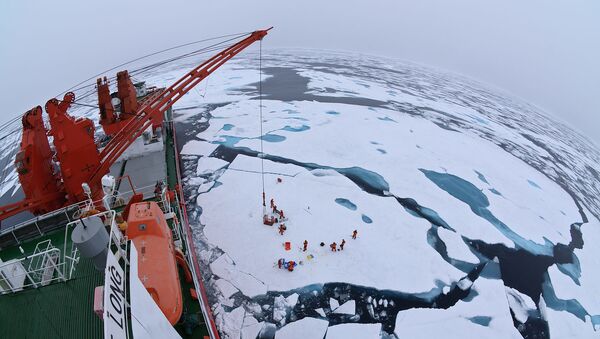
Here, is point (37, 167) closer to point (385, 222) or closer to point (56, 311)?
point (56, 311)

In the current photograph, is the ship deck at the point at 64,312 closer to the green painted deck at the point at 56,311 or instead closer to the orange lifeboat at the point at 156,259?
the green painted deck at the point at 56,311

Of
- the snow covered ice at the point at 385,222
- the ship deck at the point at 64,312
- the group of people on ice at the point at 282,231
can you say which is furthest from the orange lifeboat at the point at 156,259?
the group of people on ice at the point at 282,231

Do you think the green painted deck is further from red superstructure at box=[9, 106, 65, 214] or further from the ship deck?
red superstructure at box=[9, 106, 65, 214]

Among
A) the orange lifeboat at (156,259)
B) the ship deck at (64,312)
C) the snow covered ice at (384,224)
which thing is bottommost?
the snow covered ice at (384,224)

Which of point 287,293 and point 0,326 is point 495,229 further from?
point 0,326

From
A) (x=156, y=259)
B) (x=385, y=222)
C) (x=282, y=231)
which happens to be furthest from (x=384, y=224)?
(x=156, y=259)

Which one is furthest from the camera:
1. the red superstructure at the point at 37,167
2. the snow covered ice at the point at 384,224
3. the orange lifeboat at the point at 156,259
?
the red superstructure at the point at 37,167

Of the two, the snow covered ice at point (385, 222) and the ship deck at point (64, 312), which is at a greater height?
the ship deck at point (64, 312)

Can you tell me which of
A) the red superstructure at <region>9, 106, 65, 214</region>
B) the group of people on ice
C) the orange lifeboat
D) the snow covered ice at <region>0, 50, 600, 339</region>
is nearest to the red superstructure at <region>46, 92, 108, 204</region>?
the red superstructure at <region>9, 106, 65, 214</region>
